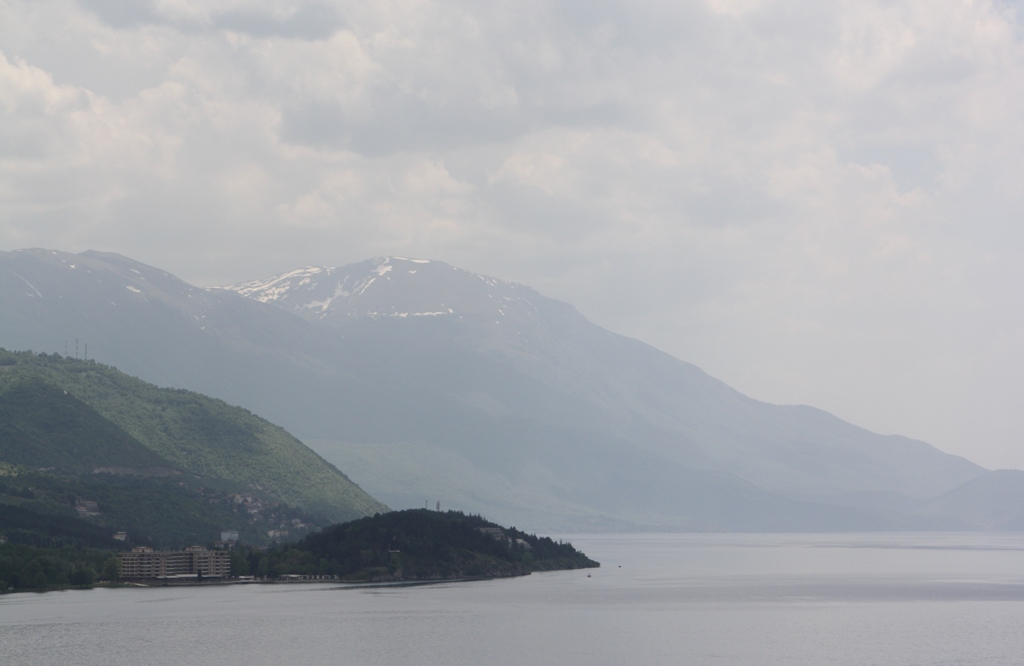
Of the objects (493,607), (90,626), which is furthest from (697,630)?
(90,626)

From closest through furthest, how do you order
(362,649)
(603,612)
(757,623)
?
(362,649)
(757,623)
(603,612)

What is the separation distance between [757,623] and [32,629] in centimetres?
8799

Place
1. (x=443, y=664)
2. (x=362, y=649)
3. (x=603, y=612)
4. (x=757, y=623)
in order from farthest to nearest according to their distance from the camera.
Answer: (x=603, y=612) < (x=757, y=623) < (x=362, y=649) < (x=443, y=664)

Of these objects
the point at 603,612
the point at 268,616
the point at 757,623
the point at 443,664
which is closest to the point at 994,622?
the point at 757,623

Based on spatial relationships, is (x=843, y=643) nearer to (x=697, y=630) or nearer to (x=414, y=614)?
(x=697, y=630)

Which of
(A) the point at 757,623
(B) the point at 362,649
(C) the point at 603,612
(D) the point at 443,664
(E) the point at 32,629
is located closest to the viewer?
(D) the point at 443,664

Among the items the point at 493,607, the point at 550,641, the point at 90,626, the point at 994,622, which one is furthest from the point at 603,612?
the point at 90,626

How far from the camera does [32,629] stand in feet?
518

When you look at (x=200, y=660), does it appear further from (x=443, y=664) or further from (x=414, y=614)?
(x=414, y=614)

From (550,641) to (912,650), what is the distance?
127 ft

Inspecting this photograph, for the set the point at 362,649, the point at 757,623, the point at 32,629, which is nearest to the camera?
the point at 362,649

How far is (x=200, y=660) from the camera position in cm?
13562

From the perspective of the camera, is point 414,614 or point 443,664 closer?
point 443,664

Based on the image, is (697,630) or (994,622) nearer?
(697,630)
